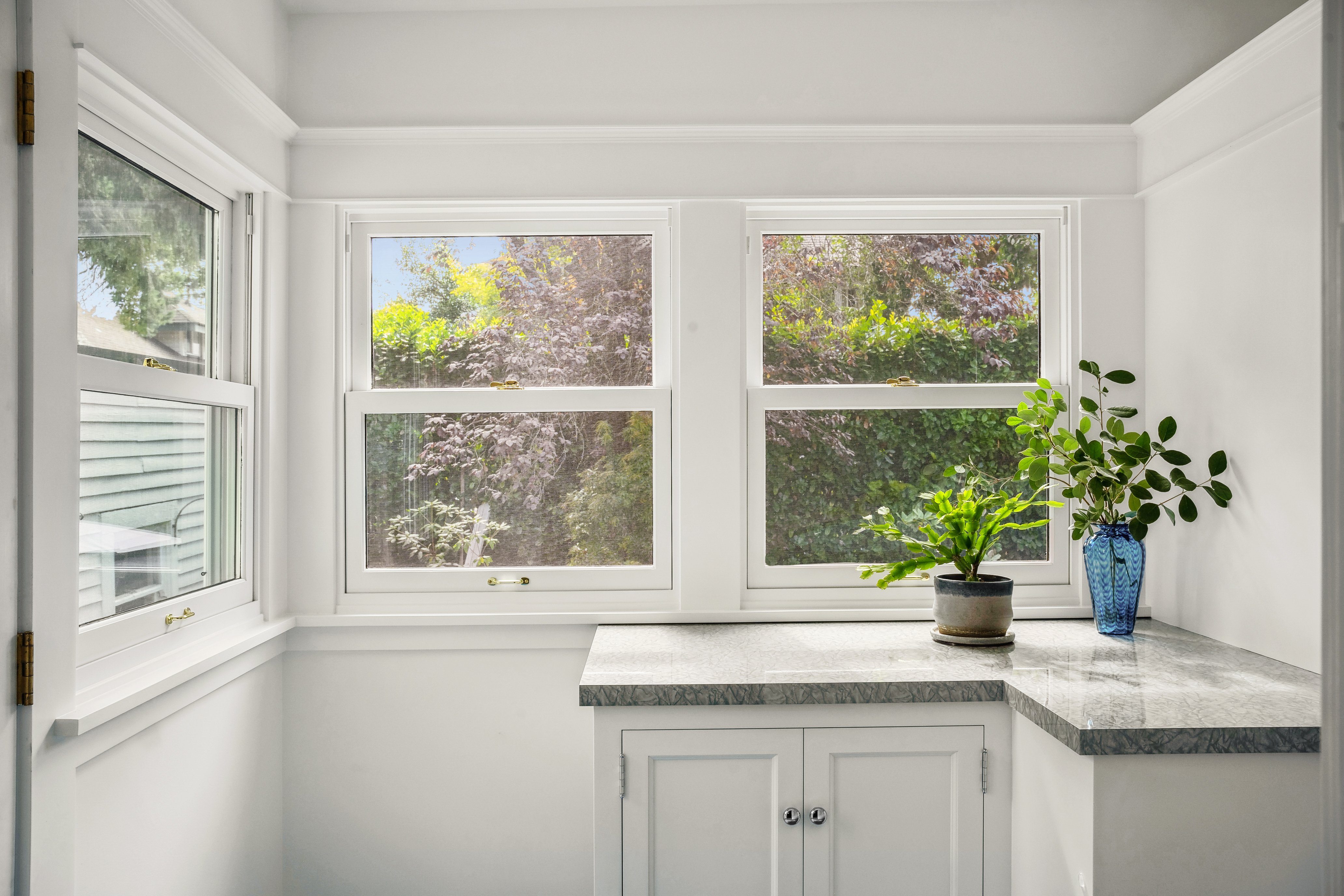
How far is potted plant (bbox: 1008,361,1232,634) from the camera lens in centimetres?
191

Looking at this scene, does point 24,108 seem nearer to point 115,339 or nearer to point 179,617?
point 115,339

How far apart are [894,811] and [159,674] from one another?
149 centimetres

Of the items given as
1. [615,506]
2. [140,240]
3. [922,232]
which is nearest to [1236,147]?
[922,232]

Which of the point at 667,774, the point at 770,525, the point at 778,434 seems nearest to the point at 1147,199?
the point at 778,434

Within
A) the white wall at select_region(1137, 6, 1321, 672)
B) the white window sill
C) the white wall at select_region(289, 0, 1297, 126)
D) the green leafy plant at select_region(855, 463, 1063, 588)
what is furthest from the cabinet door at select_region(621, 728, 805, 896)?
the white wall at select_region(289, 0, 1297, 126)

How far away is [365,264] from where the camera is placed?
227 cm

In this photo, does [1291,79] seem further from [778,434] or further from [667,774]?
[667,774]

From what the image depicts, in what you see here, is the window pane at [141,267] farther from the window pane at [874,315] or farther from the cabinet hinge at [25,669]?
the window pane at [874,315]

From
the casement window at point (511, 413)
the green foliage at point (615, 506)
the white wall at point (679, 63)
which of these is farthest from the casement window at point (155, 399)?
the green foliage at point (615, 506)

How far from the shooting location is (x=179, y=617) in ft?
5.74

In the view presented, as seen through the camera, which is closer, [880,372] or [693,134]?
[693,134]

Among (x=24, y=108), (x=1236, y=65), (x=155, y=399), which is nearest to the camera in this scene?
(x=24, y=108)

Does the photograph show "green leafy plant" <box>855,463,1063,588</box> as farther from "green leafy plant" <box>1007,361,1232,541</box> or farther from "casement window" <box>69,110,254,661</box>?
"casement window" <box>69,110,254,661</box>

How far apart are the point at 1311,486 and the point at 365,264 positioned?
2311 mm
